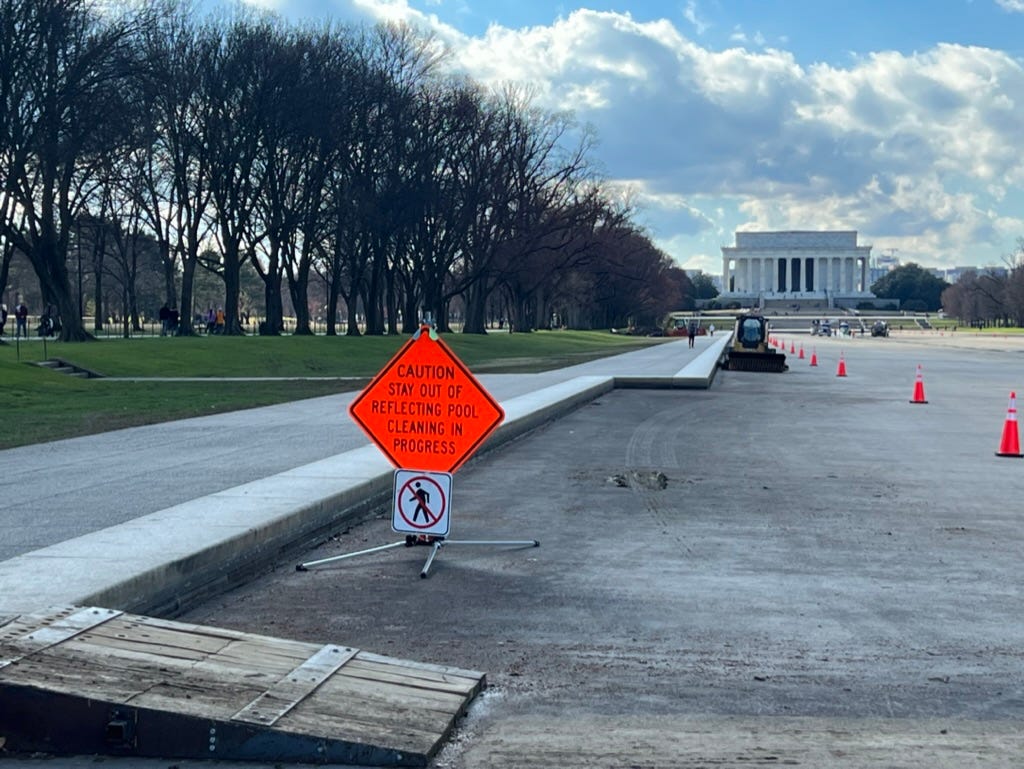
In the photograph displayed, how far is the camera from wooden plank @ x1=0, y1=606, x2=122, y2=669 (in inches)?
239

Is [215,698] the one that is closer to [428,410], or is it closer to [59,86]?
[428,410]

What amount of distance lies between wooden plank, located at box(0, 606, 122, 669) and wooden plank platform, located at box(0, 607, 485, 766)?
10 mm

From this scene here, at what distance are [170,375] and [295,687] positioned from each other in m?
35.0

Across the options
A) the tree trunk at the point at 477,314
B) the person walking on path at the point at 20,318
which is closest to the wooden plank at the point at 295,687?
the person walking on path at the point at 20,318

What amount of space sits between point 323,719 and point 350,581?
3456mm

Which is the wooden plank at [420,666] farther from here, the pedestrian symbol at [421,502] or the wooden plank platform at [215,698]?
the pedestrian symbol at [421,502]

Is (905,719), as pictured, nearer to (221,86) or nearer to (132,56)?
(132,56)

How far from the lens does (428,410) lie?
32.6ft

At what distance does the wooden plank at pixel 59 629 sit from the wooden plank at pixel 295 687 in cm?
115

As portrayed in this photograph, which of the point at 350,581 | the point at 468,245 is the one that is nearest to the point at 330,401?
the point at 350,581

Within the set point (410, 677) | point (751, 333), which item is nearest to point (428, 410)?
point (410, 677)

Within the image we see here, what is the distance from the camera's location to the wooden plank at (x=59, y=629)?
607 cm

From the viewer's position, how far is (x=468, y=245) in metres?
76.6

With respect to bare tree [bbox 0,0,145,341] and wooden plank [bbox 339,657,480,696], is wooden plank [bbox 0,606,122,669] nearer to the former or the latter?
wooden plank [bbox 339,657,480,696]
